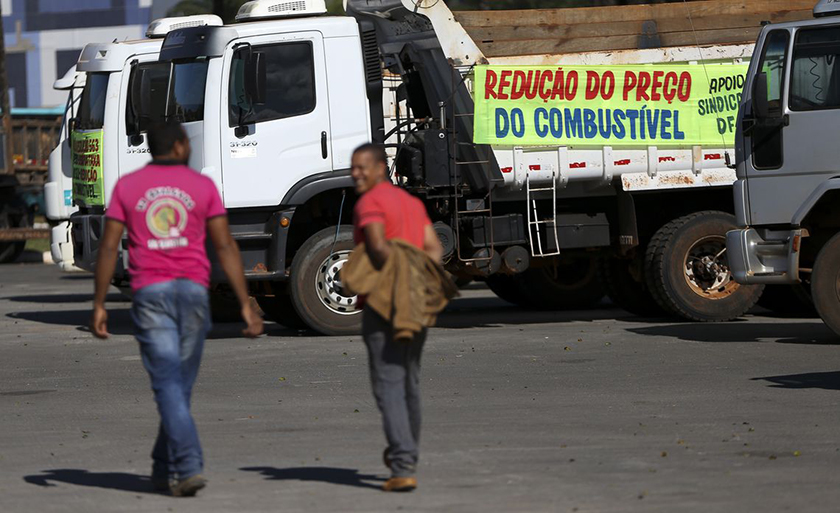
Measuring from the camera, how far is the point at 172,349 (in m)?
6.80

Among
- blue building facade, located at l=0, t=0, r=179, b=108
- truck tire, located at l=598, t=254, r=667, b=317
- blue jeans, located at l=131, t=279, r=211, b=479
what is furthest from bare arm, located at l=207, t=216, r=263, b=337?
blue building facade, located at l=0, t=0, r=179, b=108

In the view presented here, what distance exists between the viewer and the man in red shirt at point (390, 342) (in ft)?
22.3

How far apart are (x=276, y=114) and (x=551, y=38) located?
2926 millimetres

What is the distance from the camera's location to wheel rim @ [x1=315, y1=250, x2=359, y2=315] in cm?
1433

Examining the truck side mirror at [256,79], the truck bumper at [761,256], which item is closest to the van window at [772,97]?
the truck bumper at [761,256]

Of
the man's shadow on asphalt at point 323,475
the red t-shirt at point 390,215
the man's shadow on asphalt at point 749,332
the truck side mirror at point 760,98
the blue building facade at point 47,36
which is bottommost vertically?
the man's shadow on asphalt at point 323,475

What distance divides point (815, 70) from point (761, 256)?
1622 mm

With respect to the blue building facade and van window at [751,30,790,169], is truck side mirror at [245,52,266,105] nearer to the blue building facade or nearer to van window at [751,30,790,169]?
van window at [751,30,790,169]

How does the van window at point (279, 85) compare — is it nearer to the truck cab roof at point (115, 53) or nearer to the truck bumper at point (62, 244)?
the truck cab roof at point (115, 53)

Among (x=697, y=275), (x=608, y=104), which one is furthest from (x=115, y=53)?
(x=697, y=275)

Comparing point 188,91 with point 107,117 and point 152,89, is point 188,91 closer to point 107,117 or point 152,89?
point 152,89

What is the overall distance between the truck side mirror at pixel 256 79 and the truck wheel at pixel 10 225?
18.3m

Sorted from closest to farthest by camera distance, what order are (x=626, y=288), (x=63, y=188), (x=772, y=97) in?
(x=772, y=97) < (x=626, y=288) < (x=63, y=188)

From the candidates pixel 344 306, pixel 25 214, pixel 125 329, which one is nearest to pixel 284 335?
pixel 344 306
